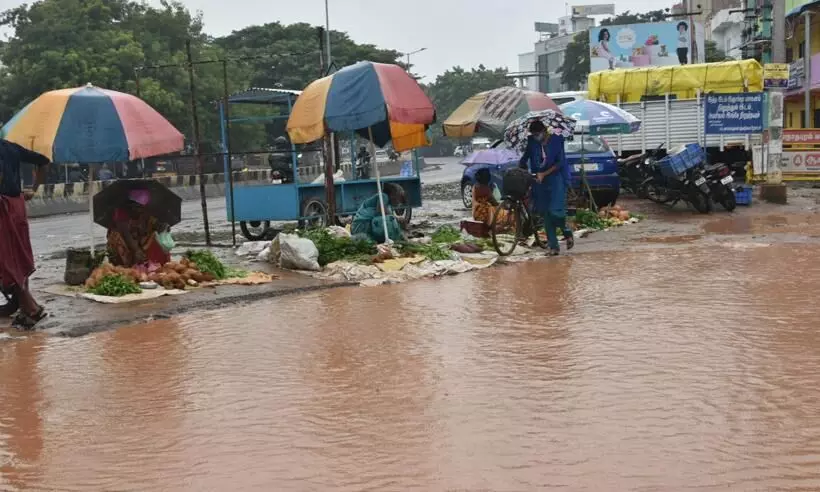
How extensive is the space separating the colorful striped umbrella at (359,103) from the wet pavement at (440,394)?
2.51 metres

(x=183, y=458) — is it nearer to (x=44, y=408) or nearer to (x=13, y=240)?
(x=44, y=408)

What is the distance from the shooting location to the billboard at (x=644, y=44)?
4944 centimetres

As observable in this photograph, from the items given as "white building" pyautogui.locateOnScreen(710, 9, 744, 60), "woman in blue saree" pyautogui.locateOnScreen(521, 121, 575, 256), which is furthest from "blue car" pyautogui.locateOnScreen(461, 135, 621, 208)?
"white building" pyautogui.locateOnScreen(710, 9, 744, 60)

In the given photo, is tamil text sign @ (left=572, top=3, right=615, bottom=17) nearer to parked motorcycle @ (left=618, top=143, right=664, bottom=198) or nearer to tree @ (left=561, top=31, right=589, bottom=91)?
tree @ (left=561, top=31, right=589, bottom=91)

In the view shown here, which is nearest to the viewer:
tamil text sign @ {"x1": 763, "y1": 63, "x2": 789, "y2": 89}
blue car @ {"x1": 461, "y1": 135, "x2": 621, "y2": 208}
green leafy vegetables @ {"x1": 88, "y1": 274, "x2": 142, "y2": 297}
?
green leafy vegetables @ {"x1": 88, "y1": 274, "x2": 142, "y2": 297}

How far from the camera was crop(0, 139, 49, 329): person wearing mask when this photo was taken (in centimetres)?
748

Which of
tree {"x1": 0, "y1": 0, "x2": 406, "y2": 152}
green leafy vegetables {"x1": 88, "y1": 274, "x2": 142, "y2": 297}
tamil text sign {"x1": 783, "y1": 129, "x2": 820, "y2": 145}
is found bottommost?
green leafy vegetables {"x1": 88, "y1": 274, "x2": 142, "y2": 297}

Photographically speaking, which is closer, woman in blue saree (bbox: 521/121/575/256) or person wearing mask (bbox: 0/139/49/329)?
person wearing mask (bbox: 0/139/49/329)

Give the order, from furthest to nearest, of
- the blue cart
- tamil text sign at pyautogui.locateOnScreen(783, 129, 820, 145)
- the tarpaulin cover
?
1. the tarpaulin cover
2. tamil text sign at pyautogui.locateOnScreen(783, 129, 820, 145)
3. the blue cart

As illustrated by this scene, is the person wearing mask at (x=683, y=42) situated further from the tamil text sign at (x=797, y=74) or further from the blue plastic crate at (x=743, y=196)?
the blue plastic crate at (x=743, y=196)

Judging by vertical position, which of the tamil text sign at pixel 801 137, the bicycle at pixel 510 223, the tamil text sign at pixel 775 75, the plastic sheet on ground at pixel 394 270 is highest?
the tamil text sign at pixel 775 75

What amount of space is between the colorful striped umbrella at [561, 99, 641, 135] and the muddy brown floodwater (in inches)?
288

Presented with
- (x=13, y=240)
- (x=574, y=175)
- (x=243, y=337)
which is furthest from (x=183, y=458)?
(x=574, y=175)

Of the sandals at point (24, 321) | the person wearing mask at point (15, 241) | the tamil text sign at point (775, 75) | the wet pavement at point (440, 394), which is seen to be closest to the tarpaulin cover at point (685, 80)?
the tamil text sign at point (775, 75)
